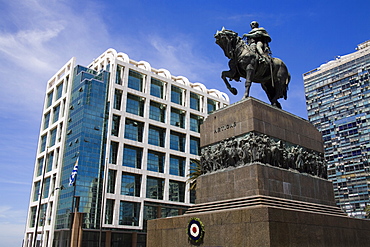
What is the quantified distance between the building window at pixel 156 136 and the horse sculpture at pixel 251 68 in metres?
A: 41.6

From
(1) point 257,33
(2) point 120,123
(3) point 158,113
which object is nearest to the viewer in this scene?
(1) point 257,33

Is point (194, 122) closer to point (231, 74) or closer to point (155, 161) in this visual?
point (155, 161)

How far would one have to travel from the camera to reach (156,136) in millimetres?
59562

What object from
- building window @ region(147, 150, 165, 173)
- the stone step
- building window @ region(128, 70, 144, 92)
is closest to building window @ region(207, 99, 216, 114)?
building window @ region(128, 70, 144, 92)

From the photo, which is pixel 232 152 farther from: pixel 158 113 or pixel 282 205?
pixel 158 113

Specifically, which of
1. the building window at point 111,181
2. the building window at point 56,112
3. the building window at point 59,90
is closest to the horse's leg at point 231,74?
the building window at point 111,181

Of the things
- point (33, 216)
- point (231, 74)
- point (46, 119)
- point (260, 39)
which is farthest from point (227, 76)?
point (46, 119)

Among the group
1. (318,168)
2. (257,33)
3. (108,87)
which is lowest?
(318,168)

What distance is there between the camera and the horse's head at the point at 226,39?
53.9 feet

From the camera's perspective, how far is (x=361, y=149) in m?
71.2

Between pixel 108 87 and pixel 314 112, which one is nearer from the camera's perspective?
pixel 108 87

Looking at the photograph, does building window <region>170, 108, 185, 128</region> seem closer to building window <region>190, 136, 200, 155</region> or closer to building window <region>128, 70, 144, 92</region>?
building window <region>190, 136, 200, 155</region>

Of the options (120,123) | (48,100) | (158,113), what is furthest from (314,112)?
(48,100)

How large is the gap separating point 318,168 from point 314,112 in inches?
2842
